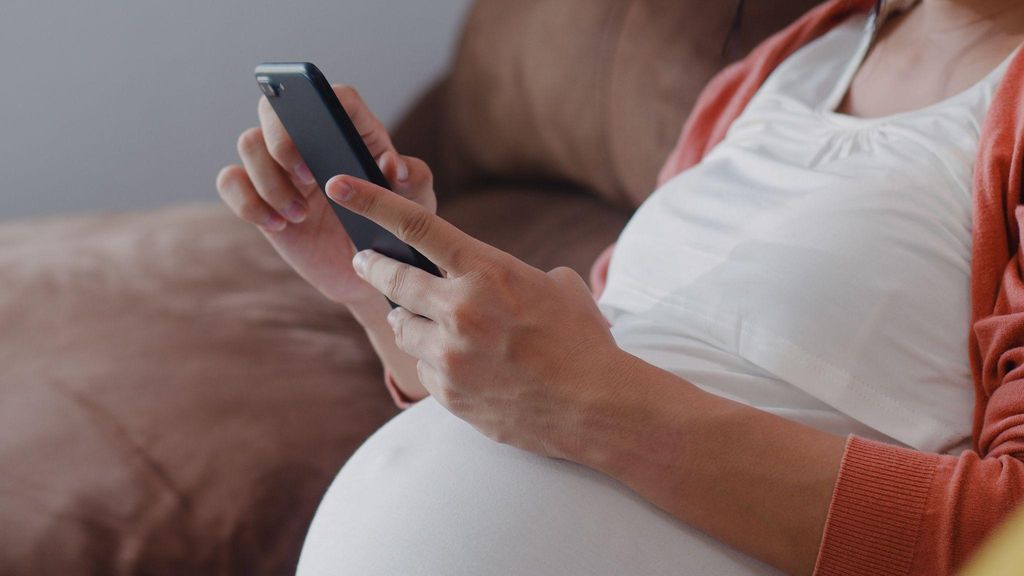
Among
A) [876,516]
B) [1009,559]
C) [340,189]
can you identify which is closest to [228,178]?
[340,189]

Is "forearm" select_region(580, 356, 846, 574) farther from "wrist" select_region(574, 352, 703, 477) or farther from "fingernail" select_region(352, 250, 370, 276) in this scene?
"fingernail" select_region(352, 250, 370, 276)

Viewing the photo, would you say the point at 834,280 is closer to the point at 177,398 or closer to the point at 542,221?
the point at 177,398

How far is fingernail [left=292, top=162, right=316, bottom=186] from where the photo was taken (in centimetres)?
78

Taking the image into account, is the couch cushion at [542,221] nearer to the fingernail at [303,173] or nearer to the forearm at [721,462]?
the fingernail at [303,173]

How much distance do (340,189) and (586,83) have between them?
77 cm

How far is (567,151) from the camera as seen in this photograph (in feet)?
4.56

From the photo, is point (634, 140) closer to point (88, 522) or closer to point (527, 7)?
point (527, 7)

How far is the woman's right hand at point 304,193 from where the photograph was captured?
2.54ft

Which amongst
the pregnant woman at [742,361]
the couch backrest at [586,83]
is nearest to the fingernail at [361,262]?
the pregnant woman at [742,361]

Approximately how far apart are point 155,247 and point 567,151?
627mm

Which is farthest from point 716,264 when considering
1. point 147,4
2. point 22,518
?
point 147,4

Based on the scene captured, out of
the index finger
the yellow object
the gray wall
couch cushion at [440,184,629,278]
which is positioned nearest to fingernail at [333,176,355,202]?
the index finger

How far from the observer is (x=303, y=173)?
791 millimetres

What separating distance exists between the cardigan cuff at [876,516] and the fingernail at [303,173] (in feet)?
A: 1.55
